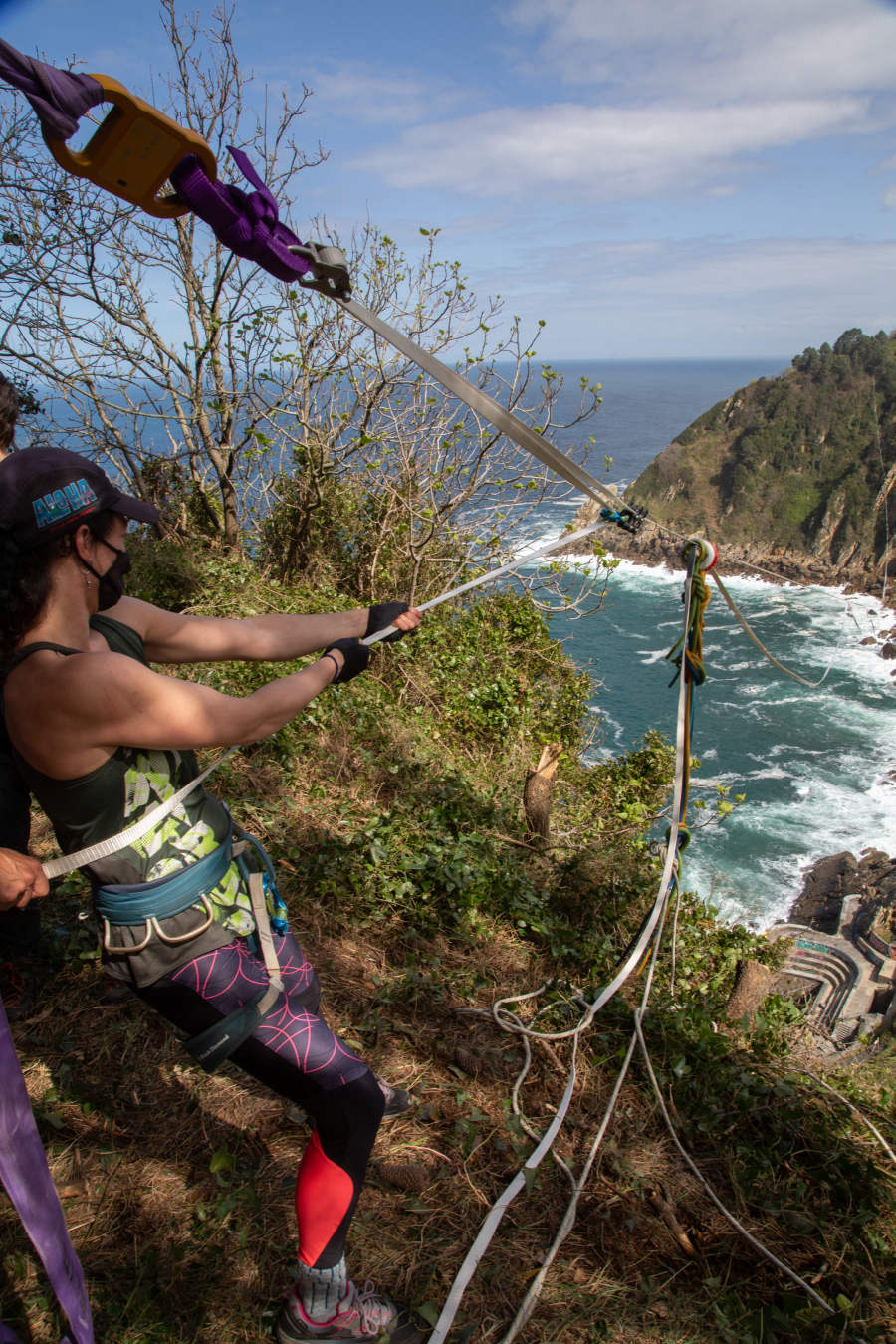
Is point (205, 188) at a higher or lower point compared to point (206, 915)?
higher

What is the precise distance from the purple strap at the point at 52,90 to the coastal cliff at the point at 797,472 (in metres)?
61.0

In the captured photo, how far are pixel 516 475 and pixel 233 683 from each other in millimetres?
5084

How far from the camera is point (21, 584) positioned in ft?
4.61

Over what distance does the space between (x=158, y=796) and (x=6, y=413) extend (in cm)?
174

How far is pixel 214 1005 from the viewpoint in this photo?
1.62m

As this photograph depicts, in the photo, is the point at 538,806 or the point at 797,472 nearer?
the point at 538,806

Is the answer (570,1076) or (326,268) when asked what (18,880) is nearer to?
(326,268)

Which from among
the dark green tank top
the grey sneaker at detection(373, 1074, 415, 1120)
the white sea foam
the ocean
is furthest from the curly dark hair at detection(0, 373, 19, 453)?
the white sea foam

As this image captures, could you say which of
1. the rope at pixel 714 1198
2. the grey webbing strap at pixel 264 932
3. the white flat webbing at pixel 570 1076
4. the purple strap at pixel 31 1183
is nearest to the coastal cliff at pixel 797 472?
the white flat webbing at pixel 570 1076

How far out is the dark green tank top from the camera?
4.87ft

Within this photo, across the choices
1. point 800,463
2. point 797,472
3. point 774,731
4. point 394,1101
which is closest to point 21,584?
point 394,1101

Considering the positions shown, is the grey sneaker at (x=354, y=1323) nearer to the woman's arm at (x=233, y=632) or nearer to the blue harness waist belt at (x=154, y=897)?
the blue harness waist belt at (x=154, y=897)

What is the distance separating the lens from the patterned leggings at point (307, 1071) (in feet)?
5.31

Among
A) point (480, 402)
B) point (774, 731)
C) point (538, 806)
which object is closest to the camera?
point (480, 402)
